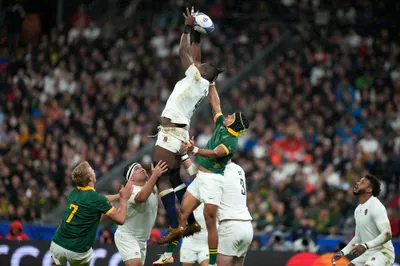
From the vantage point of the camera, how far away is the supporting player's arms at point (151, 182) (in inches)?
497

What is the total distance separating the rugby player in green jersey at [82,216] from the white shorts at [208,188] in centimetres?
107

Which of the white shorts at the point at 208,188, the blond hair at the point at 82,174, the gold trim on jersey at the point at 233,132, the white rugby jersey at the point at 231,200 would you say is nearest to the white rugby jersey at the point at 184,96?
A: the gold trim on jersey at the point at 233,132

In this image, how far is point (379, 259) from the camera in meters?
13.7

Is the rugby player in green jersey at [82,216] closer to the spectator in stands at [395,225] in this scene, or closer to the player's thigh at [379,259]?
the player's thigh at [379,259]

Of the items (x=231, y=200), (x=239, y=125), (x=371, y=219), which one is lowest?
(x=371, y=219)

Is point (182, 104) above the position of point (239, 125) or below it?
above

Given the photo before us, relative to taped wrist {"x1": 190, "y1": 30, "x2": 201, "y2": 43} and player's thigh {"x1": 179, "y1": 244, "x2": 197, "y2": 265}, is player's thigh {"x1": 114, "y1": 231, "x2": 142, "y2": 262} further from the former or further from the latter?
taped wrist {"x1": 190, "y1": 30, "x2": 201, "y2": 43}

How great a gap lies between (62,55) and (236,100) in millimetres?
6231

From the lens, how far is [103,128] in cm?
2458

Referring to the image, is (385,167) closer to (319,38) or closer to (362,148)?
(362,148)

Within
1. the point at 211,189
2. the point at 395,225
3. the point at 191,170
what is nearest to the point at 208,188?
the point at 211,189

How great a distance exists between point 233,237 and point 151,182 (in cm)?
147

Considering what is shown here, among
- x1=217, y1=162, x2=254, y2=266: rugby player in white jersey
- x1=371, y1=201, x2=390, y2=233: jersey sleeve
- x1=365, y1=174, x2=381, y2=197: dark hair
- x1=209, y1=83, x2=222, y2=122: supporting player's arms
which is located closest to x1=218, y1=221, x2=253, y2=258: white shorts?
x1=217, y1=162, x2=254, y2=266: rugby player in white jersey

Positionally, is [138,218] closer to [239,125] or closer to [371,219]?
[239,125]
